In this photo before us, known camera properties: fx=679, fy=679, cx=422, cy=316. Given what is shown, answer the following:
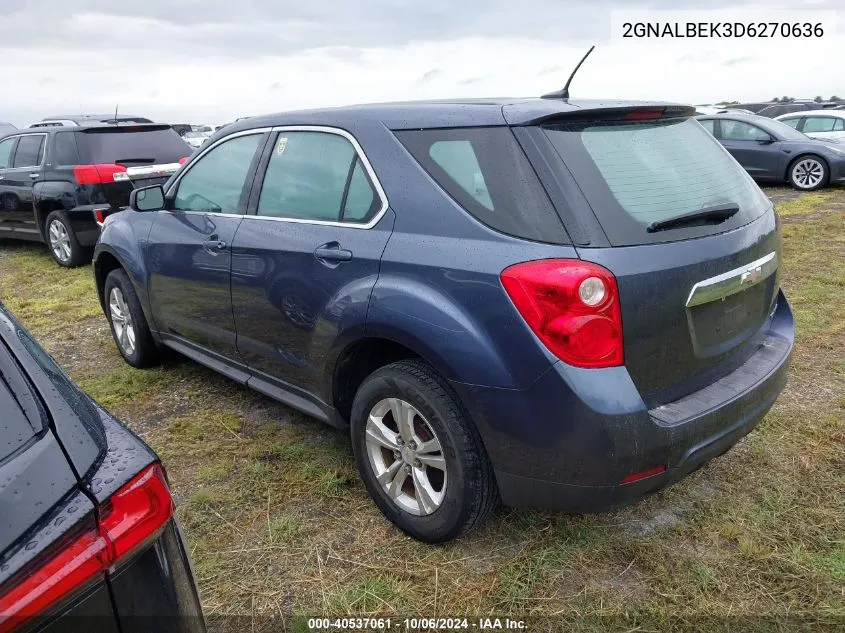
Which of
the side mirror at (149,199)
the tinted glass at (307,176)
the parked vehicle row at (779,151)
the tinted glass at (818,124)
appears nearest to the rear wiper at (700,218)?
the tinted glass at (307,176)

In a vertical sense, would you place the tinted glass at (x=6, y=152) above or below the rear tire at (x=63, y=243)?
above

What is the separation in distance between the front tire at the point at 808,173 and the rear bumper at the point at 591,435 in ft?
37.9

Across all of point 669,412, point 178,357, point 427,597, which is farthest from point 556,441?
point 178,357

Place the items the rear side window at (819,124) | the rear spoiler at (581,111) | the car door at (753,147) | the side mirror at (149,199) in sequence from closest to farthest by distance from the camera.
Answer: the rear spoiler at (581,111)
the side mirror at (149,199)
the car door at (753,147)
the rear side window at (819,124)

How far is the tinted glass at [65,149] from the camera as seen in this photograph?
7.64 m

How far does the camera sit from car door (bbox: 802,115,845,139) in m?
13.9

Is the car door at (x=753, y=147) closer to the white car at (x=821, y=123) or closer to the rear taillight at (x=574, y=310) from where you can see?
the white car at (x=821, y=123)

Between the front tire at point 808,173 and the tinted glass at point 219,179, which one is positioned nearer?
the tinted glass at point 219,179

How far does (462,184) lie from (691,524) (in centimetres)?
164

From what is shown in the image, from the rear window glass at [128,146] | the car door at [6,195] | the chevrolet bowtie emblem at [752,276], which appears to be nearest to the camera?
the chevrolet bowtie emblem at [752,276]

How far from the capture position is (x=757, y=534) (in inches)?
104

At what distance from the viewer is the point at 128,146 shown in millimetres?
7707

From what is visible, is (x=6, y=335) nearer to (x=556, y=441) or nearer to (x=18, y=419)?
(x=18, y=419)

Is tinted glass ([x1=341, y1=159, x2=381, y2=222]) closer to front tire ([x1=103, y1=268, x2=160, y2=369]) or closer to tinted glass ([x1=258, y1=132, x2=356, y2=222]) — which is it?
tinted glass ([x1=258, y1=132, x2=356, y2=222])
